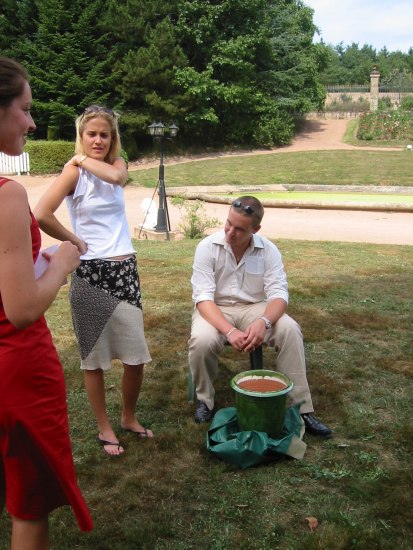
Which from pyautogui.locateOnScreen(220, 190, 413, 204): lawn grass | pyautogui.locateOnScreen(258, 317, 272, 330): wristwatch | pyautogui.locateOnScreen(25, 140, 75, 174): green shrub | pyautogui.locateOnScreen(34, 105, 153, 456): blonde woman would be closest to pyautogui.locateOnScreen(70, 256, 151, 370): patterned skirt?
pyautogui.locateOnScreen(34, 105, 153, 456): blonde woman

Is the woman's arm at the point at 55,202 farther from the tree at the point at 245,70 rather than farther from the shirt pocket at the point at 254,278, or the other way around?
the tree at the point at 245,70

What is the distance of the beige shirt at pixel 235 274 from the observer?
313cm

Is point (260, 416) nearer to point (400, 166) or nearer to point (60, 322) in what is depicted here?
point (60, 322)

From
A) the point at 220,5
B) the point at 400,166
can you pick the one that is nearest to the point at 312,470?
the point at 400,166

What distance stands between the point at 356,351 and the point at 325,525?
1.88m

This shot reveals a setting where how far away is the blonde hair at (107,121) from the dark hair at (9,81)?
1149 millimetres

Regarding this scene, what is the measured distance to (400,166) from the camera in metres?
20.1

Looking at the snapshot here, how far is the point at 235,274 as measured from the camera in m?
3.21

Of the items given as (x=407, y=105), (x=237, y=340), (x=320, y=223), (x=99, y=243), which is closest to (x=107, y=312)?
(x=99, y=243)

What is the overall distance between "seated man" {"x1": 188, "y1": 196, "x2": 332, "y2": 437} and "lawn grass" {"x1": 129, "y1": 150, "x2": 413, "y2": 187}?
14711mm

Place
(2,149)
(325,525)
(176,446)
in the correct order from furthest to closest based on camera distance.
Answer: (176,446) < (325,525) < (2,149)

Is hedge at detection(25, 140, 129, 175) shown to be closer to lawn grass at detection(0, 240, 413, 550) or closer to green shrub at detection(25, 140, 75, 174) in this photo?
green shrub at detection(25, 140, 75, 174)

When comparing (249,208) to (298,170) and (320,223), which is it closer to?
(320,223)

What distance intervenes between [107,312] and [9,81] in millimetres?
1366
